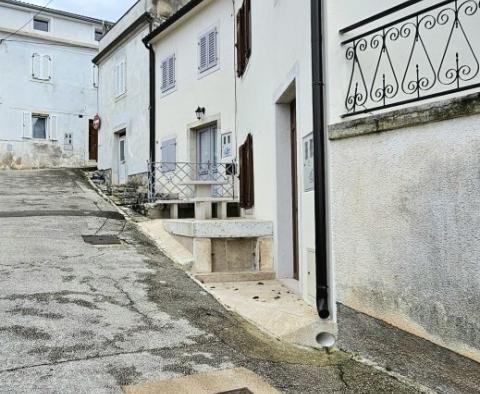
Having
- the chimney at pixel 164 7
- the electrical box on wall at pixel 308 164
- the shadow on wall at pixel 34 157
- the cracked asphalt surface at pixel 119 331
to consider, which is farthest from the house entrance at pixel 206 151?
the shadow on wall at pixel 34 157

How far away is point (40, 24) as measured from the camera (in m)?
23.7

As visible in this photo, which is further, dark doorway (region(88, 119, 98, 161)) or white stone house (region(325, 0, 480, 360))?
dark doorway (region(88, 119, 98, 161))

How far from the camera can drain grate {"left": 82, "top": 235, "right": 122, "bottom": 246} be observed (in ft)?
25.5

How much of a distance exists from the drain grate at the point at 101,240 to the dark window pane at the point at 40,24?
19.3m

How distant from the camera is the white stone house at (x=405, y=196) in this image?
307 cm

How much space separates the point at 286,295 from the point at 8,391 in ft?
11.8

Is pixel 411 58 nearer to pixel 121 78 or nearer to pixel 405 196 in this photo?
pixel 405 196

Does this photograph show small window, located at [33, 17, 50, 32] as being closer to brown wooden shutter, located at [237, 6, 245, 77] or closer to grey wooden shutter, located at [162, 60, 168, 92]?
grey wooden shutter, located at [162, 60, 168, 92]

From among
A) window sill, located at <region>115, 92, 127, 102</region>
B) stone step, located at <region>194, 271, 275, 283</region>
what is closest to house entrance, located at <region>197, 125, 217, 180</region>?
stone step, located at <region>194, 271, 275, 283</region>

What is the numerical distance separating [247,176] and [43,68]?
18.0 meters

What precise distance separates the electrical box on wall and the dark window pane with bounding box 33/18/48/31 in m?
22.5

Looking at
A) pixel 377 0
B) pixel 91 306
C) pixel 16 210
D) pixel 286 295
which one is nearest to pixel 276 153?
pixel 286 295

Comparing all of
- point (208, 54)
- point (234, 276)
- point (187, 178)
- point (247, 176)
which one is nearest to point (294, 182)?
point (234, 276)

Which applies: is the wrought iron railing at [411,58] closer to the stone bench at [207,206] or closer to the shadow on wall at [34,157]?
the stone bench at [207,206]
